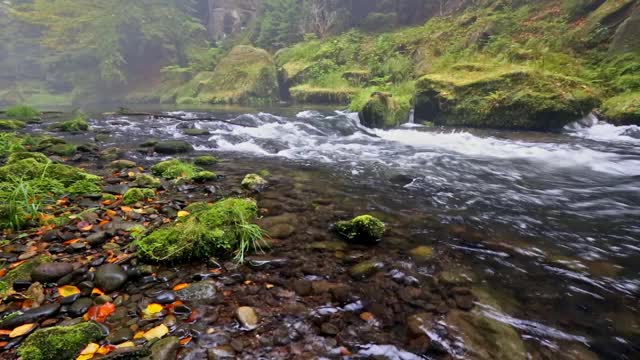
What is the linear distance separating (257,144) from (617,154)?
28.3 ft

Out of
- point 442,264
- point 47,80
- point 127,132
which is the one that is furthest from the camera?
point 47,80

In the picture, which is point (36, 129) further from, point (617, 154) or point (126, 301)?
point (617, 154)

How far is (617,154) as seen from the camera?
7871mm

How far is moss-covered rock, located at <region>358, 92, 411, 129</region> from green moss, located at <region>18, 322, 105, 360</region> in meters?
11.1

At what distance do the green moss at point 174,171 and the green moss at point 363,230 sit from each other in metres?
3.00

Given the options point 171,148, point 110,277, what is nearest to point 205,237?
point 110,277

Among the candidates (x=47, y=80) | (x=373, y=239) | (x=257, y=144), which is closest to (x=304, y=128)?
(x=257, y=144)

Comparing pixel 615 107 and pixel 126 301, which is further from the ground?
pixel 615 107

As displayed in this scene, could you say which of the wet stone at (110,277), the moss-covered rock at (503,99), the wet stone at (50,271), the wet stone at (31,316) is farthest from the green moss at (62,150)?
the moss-covered rock at (503,99)

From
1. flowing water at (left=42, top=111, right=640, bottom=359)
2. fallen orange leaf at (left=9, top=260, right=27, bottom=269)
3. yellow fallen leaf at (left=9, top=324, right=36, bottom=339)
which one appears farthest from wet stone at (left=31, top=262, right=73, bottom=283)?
flowing water at (left=42, top=111, right=640, bottom=359)

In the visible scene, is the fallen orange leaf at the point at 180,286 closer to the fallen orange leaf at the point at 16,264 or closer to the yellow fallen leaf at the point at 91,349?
the yellow fallen leaf at the point at 91,349

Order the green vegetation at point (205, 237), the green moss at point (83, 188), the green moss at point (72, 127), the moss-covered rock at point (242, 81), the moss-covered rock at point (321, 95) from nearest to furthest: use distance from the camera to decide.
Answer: the green vegetation at point (205, 237)
the green moss at point (83, 188)
the green moss at point (72, 127)
the moss-covered rock at point (321, 95)
the moss-covered rock at point (242, 81)

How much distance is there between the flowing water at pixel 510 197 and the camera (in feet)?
9.47

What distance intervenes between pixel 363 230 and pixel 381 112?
9.01 meters
